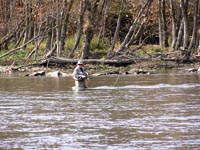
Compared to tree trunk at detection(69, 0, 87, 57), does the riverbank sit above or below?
below

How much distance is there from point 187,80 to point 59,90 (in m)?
6.97

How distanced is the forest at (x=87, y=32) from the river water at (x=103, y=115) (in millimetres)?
11671

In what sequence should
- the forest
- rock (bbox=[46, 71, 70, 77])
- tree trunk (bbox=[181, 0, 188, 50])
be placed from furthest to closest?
tree trunk (bbox=[181, 0, 188, 50])
the forest
rock (bbox=[46, 71, 70, 77])

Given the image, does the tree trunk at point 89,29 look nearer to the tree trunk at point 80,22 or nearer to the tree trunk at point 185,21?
the tree trunk at point 80,22

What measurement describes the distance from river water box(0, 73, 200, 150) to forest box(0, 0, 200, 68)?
38.3ft

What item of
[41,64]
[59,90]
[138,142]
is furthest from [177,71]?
[138,142]

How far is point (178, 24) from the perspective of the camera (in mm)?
56812

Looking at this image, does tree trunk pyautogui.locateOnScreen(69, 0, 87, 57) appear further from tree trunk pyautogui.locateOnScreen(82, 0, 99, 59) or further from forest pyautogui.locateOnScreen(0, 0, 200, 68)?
tree trunk pyautogui.locateOnScreen(82, 0, 99, 59)

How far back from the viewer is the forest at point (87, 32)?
44844 millimetres

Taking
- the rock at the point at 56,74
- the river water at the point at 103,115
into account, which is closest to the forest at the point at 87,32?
the rock at the point at 56,74

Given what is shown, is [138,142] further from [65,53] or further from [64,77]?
[65,53]

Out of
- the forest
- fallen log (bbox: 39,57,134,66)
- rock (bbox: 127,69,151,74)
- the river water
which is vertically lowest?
rock (bbox: 127,69,151,74)

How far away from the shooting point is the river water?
15641 mm

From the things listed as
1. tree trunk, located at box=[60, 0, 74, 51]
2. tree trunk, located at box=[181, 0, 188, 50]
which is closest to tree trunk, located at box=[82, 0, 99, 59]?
tree trunk, located at box=[60, 0, 74, 51]
